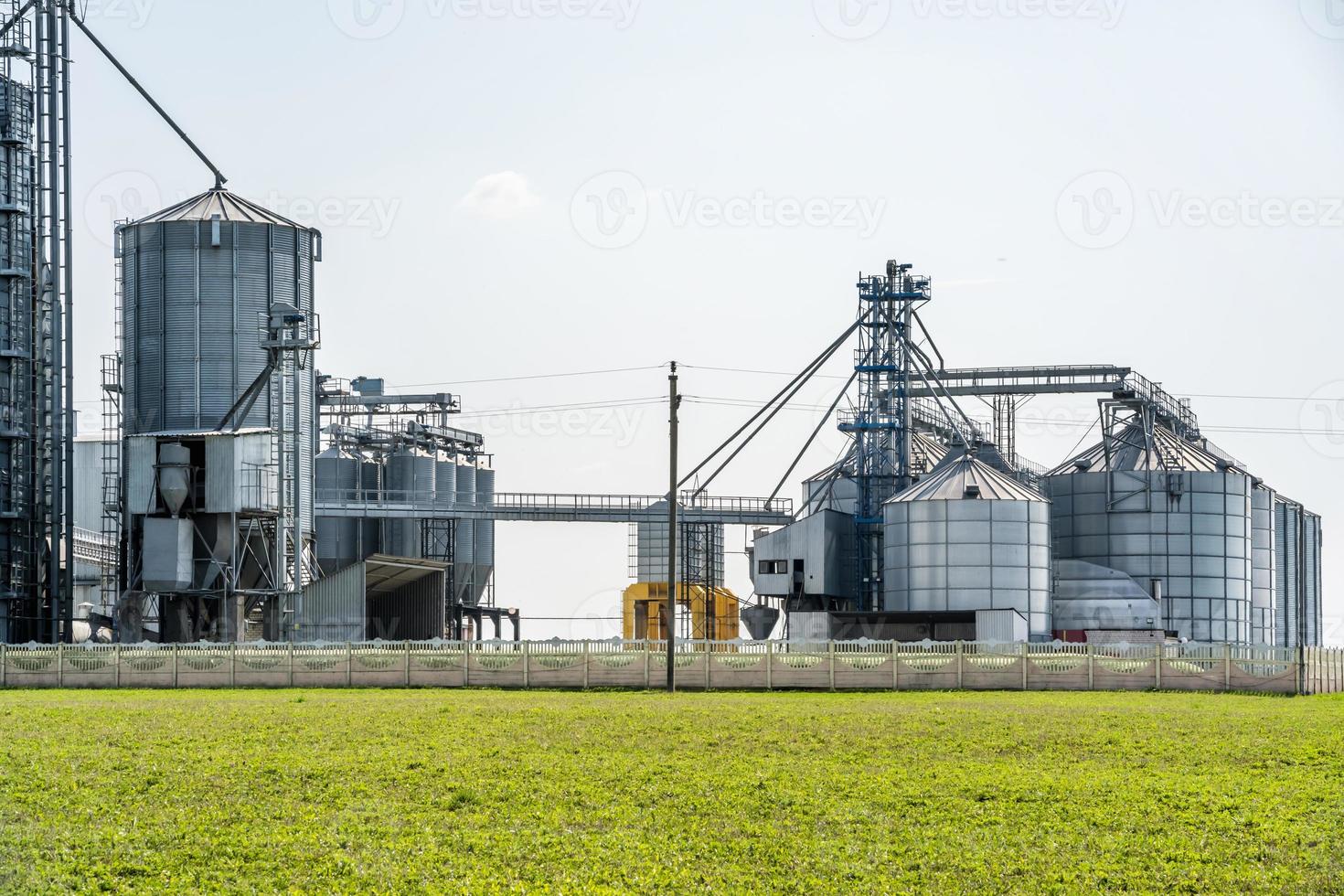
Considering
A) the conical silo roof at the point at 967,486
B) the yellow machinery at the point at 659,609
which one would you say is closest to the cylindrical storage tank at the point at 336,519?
the yellow machinery at the point at 659,609

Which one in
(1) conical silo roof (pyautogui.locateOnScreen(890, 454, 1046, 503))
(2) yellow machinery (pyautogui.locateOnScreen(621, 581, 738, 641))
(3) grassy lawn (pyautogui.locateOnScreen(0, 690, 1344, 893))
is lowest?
(2) yellow machinery (pyautogui.locateOnScreen(621, 581, 738, 641))

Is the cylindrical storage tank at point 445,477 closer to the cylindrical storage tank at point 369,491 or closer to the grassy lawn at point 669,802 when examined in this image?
the cylindrical storage tank at point 369,491

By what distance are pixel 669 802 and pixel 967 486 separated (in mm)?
50685

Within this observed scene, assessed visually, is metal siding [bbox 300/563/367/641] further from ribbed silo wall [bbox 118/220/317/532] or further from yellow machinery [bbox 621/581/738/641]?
yellow machinery [bbox 621/581/738/641]

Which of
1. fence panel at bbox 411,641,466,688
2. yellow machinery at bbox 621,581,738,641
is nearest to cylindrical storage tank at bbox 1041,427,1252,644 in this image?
yellow machinery at bbox 621,581,738,641

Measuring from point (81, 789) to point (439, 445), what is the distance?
235 ft

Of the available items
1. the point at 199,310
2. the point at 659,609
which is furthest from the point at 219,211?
the point at 659,609

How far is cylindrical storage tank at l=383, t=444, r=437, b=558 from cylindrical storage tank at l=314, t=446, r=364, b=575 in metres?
1.89

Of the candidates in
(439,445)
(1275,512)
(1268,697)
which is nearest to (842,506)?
(439,445)

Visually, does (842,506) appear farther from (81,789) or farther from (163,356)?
(81,789)

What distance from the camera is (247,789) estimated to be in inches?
872

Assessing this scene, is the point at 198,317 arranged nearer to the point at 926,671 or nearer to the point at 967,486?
the point at 967,486

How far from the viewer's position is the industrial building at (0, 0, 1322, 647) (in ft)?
198

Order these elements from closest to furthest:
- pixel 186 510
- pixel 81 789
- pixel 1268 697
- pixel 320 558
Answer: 1. pixel 81 789
2. pixel 1268 697
3. pixel 186 510
4. pixel 320 558
